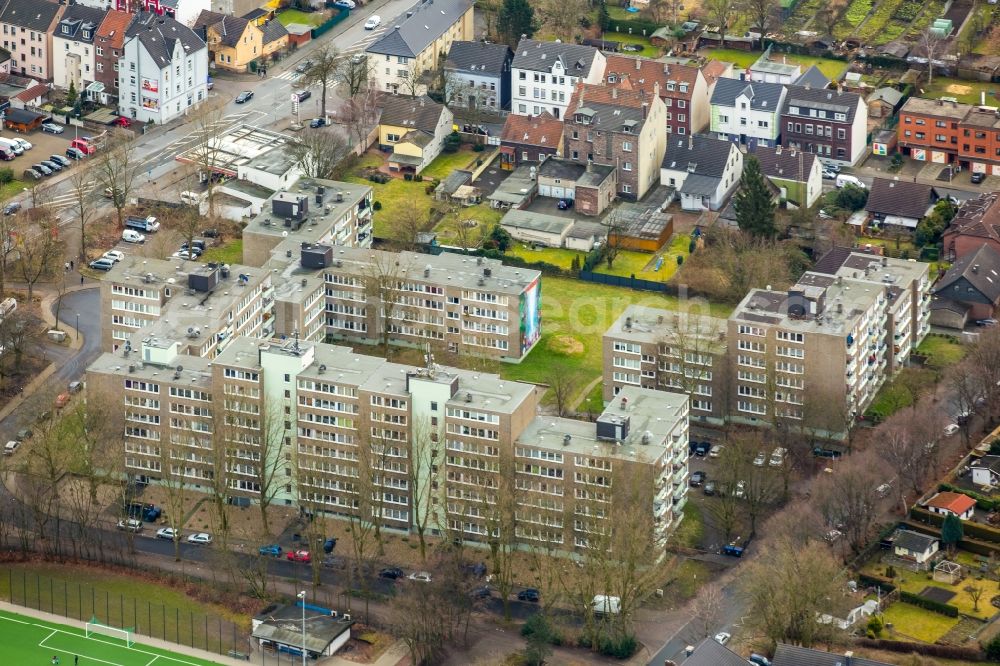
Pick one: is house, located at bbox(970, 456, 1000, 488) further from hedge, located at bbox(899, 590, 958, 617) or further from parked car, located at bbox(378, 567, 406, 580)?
parked car, located at bbox(378, 567, 406, 580)

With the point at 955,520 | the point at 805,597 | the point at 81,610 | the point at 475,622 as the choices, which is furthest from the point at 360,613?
the point at 955,520

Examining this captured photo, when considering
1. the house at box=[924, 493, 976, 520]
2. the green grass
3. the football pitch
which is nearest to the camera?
the green grass

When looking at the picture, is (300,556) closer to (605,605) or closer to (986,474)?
(605,605)

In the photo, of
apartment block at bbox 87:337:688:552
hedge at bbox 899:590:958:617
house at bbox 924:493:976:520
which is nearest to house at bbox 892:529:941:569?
house at bbox 924:493:976:520

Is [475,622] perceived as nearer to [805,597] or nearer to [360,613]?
[360,613]

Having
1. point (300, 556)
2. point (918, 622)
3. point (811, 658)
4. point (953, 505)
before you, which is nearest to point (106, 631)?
point (300, 556)

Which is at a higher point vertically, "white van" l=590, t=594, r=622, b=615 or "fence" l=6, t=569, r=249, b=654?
"white van" l=590, t=594, r=622, b=615
